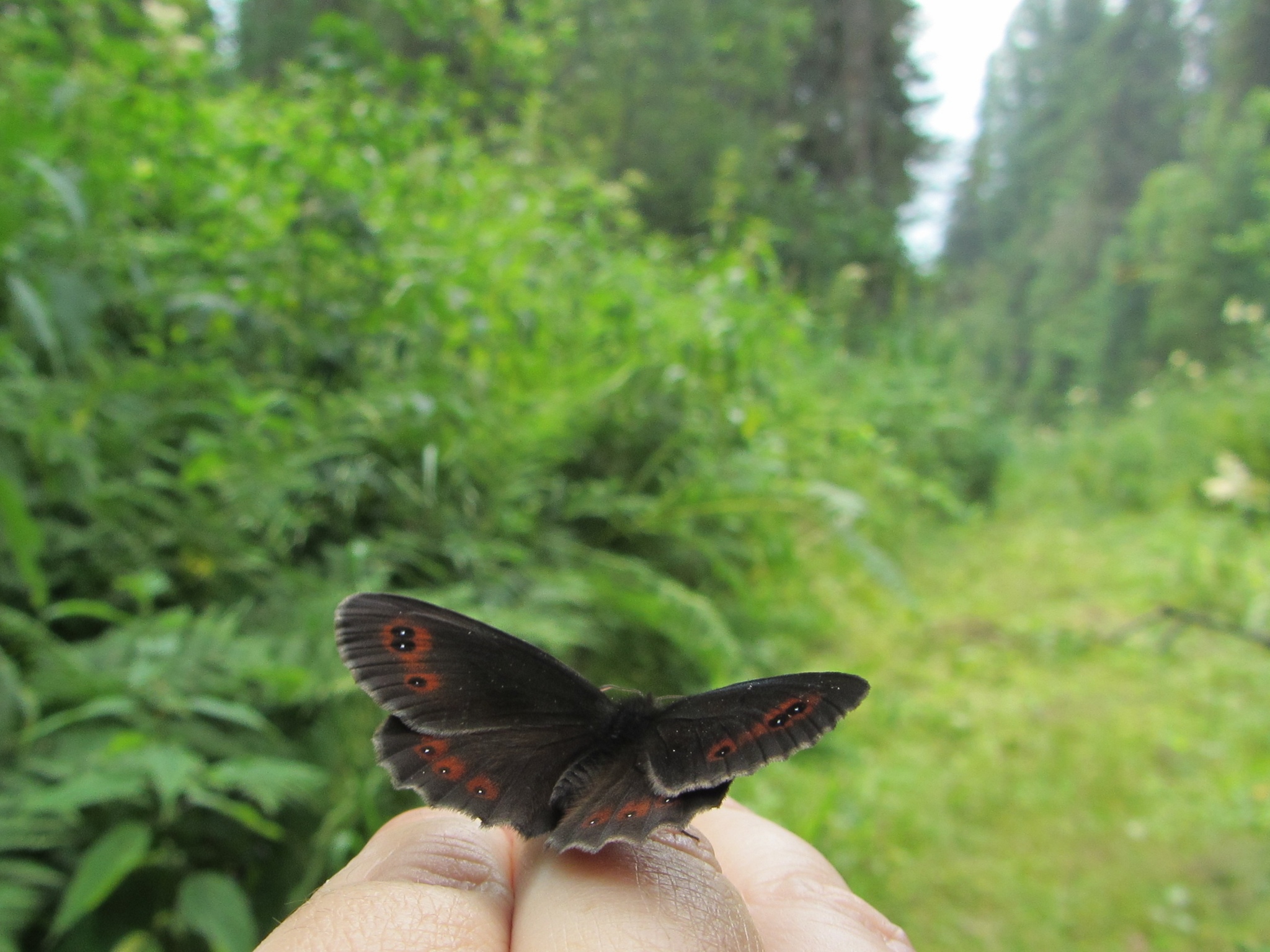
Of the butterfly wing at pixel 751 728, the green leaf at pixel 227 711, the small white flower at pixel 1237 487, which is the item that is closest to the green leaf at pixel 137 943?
the green leaf at pixel 227 711

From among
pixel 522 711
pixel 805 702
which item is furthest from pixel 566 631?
pixel 805 702

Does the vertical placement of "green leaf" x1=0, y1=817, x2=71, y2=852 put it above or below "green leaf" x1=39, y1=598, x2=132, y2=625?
below

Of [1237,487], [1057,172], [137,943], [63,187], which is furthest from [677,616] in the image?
[1057,172]

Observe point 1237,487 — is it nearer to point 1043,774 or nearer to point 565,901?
point 1043,774

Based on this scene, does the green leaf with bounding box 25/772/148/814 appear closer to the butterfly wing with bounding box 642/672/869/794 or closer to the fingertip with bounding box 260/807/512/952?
the fingertip with bounding box 260/807/512/952

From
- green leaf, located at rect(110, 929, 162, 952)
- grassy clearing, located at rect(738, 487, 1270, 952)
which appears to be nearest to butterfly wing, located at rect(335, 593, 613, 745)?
green leaf, located at rect(110, 929, 162, 952)

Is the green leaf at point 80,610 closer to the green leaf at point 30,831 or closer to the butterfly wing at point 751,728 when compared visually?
Result: the green leaf at point 30,831

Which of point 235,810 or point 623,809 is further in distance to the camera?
point 235,810
